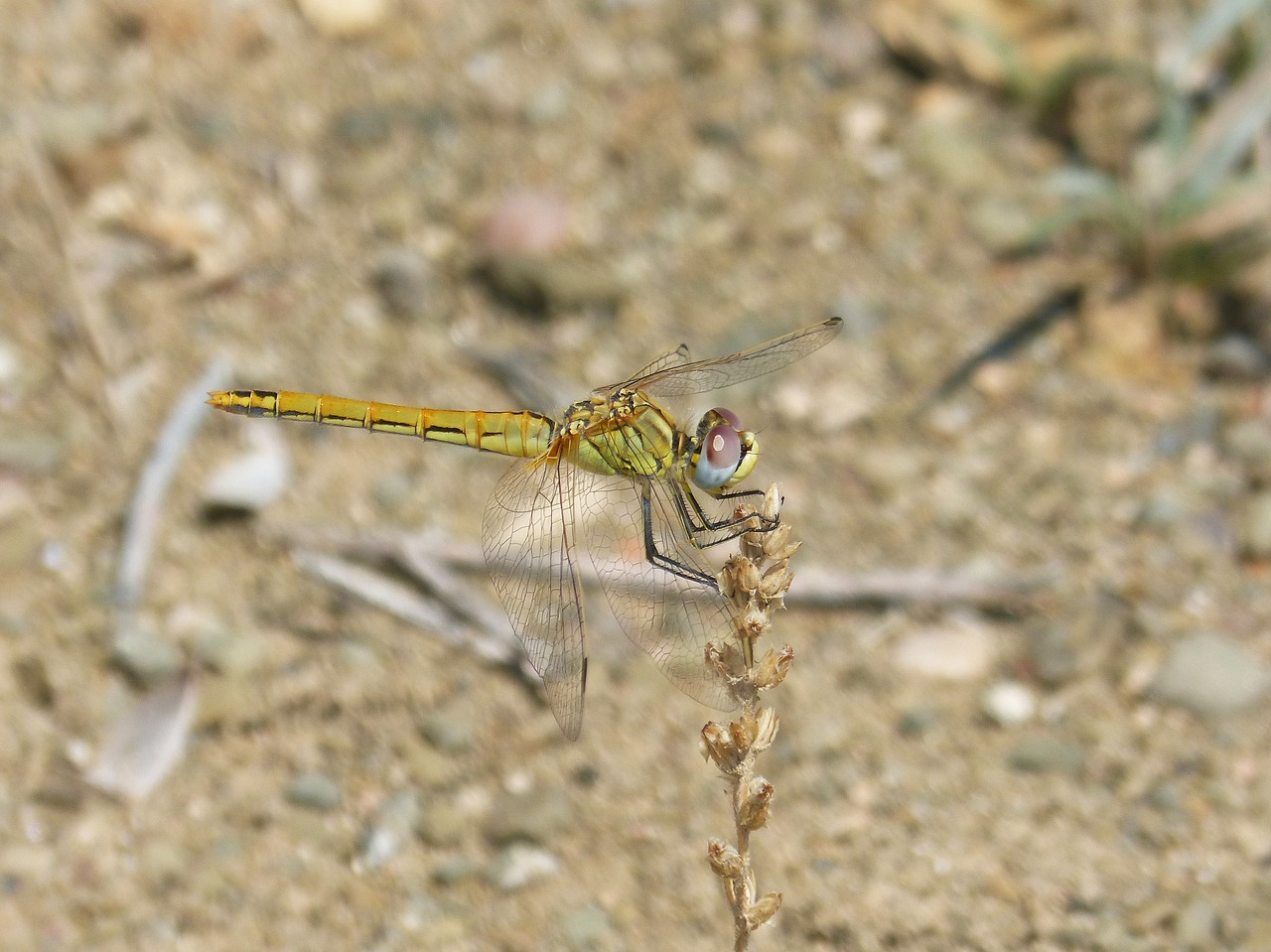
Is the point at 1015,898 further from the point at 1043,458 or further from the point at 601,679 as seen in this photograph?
the point at 1043,458

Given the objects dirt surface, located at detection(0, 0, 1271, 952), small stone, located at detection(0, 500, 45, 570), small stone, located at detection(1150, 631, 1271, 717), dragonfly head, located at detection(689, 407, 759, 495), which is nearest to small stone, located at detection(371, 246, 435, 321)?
dirt surface, located at detection(0, 0, 1271, 952)

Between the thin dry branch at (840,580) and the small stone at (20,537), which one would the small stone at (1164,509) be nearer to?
the thin dry branch at (840,580)

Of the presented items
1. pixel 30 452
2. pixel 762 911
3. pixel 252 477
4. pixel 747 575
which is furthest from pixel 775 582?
pixel 30 452

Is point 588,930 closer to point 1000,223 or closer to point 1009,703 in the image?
point 1009,703

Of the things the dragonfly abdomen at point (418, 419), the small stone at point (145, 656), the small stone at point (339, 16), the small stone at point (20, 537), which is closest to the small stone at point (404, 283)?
the dragonfly abdomen at point (418, 419)

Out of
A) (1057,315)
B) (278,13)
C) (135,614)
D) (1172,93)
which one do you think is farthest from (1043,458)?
(278,13)
